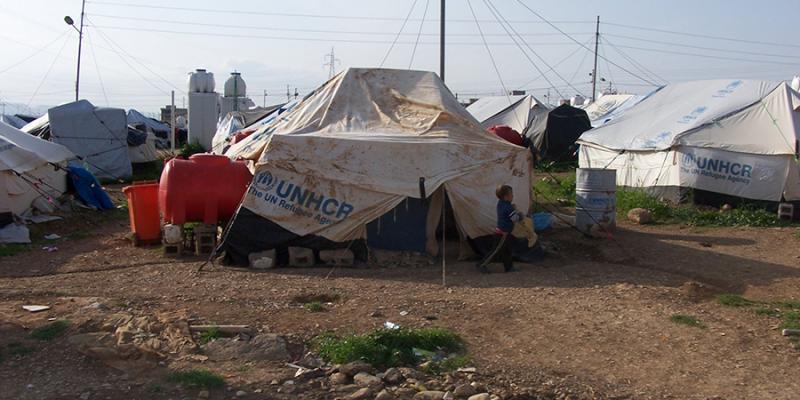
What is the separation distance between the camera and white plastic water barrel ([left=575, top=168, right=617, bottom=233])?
12594 mm

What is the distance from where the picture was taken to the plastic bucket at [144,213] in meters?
12.2

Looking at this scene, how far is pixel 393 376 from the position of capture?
600 centimetres

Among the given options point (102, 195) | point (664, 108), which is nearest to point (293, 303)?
point (102, 195)

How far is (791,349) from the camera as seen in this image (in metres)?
6.90

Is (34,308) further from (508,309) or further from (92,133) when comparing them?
(92,133)

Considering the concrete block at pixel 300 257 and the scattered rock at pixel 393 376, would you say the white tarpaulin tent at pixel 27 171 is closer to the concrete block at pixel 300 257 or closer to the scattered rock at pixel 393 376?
the concrete block at pixel 300 257

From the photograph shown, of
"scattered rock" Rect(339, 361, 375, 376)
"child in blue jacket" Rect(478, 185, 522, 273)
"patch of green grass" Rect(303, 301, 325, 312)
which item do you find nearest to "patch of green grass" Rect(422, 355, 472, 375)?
"scattered rock" Rect(339, 361, 375, 376)

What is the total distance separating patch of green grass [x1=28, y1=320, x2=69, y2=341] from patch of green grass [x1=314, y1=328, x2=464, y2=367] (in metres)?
2.32

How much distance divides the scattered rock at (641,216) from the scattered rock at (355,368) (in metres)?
9.68

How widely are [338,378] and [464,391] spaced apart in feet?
3.25

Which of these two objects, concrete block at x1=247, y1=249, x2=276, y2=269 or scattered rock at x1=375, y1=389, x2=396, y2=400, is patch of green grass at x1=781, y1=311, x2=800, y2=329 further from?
concrete block at x1=247, y1=249, x2=276, y2=269

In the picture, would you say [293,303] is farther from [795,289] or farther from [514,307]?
[795,289]

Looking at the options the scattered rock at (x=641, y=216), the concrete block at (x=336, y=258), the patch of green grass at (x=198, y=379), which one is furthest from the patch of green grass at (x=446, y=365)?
the scattered rock at (x=641, y=216)

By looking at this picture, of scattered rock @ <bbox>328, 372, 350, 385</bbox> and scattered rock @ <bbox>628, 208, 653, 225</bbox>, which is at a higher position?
Result: scattered rock @ <bbox>628, 208, 653, 225</bbox>
